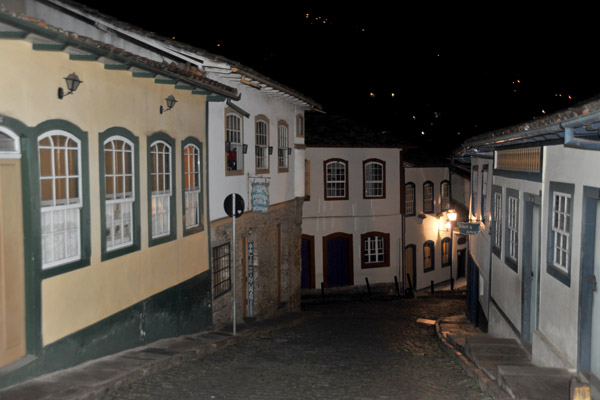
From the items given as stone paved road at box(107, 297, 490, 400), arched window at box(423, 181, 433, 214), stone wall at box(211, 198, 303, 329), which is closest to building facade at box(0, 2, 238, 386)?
stone paved road at box(107, 297, 490, 400)

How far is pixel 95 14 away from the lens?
1248 cm

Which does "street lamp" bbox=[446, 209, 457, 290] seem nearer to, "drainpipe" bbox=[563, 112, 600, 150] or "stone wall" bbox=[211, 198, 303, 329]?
"stone wall" bbox=[211, 198, 303, 329]

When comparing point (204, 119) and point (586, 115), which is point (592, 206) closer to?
point (586, 115)

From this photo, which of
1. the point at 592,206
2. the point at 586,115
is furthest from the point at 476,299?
the point at 586,115

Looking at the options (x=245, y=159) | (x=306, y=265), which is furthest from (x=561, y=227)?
(x=306, y=265)

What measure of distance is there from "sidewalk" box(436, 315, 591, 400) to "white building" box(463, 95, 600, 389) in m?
0.27

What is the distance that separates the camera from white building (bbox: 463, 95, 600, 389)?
25.8 ft

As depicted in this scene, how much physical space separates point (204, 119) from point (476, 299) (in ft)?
30.2

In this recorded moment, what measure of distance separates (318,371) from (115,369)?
3034 millimetres

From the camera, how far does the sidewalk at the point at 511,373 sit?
7.37 meters

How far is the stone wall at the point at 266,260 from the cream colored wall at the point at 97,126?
234 centimetres

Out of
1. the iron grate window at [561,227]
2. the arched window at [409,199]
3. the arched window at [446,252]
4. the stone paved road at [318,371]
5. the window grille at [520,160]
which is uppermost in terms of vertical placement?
the window grille at [520,160]

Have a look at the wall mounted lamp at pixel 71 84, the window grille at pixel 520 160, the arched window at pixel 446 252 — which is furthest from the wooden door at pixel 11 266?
the arched window at pixel 446 252

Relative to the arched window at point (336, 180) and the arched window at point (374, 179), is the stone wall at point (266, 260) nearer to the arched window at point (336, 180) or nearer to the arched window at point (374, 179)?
the arched window at point (336, 180)
